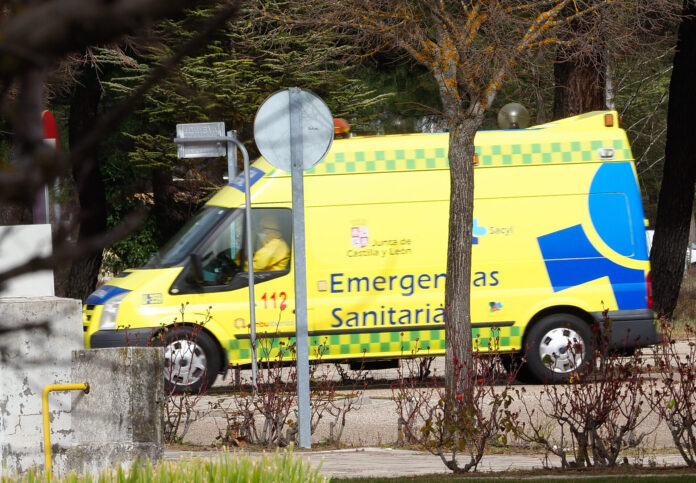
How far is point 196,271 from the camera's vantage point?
12094 mm

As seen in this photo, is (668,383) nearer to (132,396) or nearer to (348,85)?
(132,396)

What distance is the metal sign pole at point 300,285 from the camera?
8.02m

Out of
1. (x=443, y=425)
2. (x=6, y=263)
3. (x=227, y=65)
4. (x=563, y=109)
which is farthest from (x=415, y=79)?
(x=6, y=263)

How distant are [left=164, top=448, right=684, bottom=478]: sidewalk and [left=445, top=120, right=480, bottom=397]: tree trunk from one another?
3.28ft

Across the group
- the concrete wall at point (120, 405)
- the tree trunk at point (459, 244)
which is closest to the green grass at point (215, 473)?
the concrete wall at point (120, 405)

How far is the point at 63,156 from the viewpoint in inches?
53.4

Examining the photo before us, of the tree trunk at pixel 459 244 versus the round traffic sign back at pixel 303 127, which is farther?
the tree trunk at pixel 459 244

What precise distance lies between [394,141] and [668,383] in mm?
5845

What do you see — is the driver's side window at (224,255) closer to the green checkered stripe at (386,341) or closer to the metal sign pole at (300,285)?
the green checkered stripe at (386,341)

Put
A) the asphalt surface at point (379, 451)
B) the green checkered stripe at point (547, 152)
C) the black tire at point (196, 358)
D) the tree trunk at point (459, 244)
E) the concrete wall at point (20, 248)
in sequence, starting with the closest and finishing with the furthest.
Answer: the concrete wall at point (20, 248) → the asphalt surface at point (379, 451) → the tree trunk at point (459, 244) → the black tire at point (196, 358) → the green checkered stripe at point (547, 152)

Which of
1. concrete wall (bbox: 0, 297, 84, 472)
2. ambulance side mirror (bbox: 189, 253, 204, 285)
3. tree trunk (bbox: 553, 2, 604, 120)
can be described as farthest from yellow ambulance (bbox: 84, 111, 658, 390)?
concrete wall (bbox: 0, 297, 84, 472)

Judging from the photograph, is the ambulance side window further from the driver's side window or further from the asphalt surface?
the asphalt surface

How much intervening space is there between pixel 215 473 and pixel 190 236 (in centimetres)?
829

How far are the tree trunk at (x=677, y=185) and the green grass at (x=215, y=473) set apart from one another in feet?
52.4
